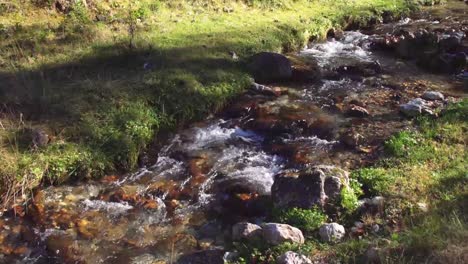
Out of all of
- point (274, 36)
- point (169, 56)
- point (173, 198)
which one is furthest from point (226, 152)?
point (274, 36)

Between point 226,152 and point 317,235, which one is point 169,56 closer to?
point 226,152

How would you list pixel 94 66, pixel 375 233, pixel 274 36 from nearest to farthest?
pixel 375 233, pixel 94 66, pixel 274 36

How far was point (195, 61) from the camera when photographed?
1321cm

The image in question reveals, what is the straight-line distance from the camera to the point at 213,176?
952 cm

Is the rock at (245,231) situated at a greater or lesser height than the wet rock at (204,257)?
greater

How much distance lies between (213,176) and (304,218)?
2498 millimetres

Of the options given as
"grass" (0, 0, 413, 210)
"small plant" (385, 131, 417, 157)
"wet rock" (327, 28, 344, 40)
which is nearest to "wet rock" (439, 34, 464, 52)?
"wet rock" (327, 28, 344, 40)

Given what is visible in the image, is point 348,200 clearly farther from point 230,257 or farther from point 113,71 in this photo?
point 113,71

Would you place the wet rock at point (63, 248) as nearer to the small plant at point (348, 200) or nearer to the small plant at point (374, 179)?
the small plant at point (348, 200)

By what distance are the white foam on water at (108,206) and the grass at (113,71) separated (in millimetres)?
756

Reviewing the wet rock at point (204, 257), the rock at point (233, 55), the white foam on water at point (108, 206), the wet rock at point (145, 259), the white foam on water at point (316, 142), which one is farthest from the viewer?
the rock at point (233, 55)

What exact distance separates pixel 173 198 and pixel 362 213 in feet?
10.8

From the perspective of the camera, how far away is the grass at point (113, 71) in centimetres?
937

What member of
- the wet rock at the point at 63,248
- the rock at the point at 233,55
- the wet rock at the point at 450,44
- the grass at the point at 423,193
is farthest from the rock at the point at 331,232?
the wet rock at the point at 450,44
